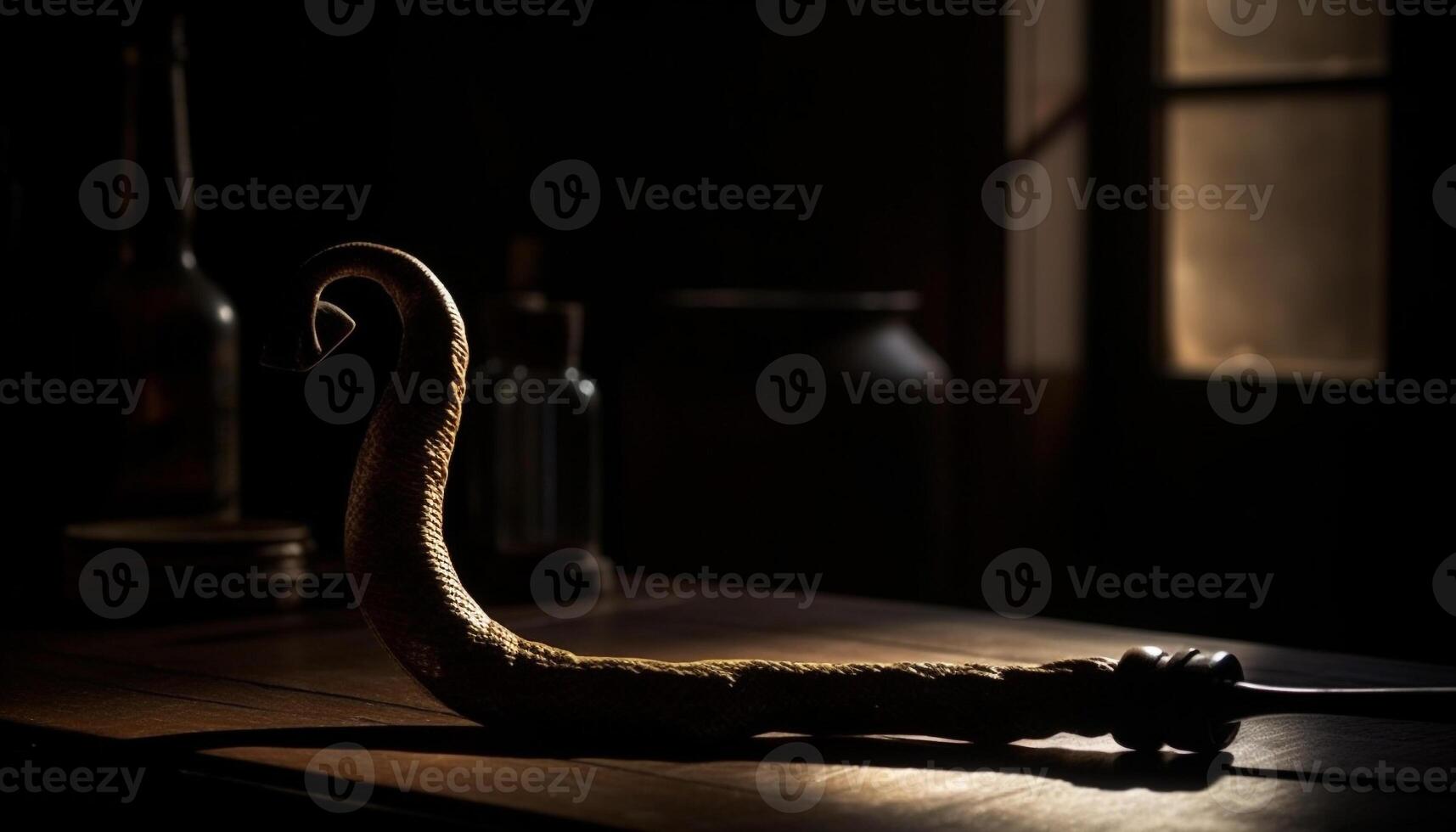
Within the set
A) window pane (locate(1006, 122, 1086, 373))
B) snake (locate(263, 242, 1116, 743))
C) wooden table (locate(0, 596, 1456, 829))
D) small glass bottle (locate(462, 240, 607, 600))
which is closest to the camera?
wooden table (locate(0, 596, 1456, 829))

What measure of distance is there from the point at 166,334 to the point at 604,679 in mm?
836

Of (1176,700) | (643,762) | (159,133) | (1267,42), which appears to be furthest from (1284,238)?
(643,762)

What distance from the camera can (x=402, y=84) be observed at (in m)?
2.16

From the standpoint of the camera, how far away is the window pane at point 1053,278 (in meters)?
3.07

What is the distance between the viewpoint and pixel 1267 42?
2.98 meters

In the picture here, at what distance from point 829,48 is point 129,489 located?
1787mm

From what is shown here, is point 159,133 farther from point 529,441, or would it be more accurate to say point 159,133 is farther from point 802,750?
point 802,750

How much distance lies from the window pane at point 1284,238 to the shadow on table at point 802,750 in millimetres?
2227

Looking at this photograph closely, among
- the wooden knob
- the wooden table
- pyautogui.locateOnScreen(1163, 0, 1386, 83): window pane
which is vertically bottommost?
the wooden table

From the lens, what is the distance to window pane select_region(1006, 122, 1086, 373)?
3066mm

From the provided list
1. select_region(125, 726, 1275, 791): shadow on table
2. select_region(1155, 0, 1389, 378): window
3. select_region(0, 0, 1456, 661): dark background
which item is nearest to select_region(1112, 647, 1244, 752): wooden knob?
select_region(125, 726, 1275, 791): shadow on table

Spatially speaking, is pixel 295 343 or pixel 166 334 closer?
pixel 295 343

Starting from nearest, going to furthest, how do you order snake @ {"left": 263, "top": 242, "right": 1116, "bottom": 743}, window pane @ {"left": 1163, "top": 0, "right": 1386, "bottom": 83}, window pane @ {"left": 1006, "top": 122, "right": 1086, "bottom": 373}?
snake @ {"left": 263, "top": 242, "right": 1116, "bottom": 743} → window pane @ {"left": 1163, "top": 0, "right": 1386, "bottom": 83} → window pane @ {"left": 1006, "top": 122, "right": 1086, "bottom": 373}

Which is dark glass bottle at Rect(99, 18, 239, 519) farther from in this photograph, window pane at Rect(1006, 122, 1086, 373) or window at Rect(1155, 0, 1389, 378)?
window at Rect(1155, 0, 1389, 378)
